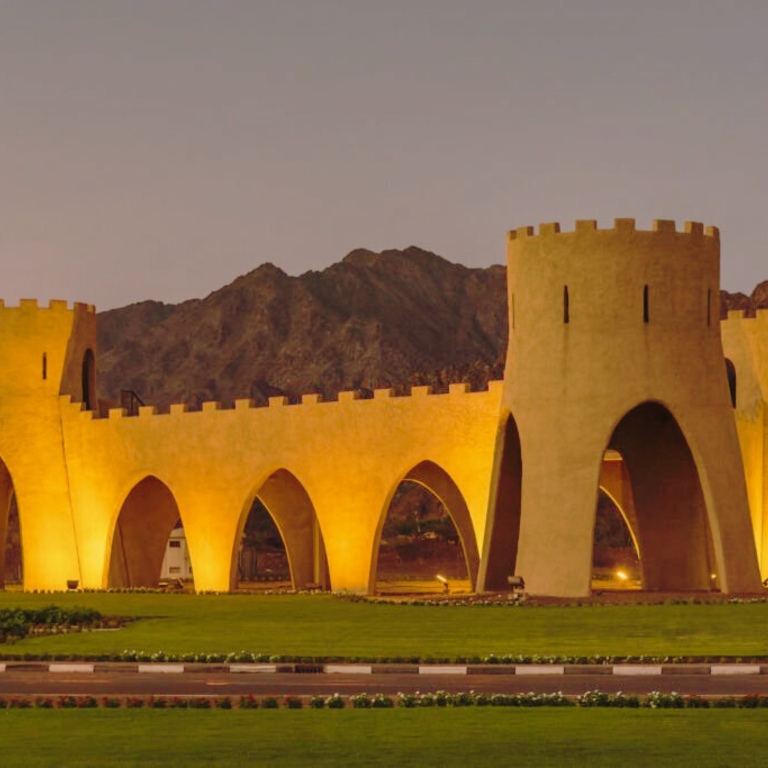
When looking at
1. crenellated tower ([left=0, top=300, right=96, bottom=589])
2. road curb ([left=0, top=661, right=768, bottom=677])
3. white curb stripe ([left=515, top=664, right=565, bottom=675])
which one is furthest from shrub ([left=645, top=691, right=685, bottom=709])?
crenellated tower ([left=0, top=300, right=96, bottom=589])

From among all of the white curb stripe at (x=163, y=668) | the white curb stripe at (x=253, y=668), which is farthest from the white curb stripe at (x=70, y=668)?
the white curb stripe at (x=253, y=668)

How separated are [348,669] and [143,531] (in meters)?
31.1

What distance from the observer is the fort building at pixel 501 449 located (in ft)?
122

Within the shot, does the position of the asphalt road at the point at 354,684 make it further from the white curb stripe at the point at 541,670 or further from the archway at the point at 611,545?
the archway at the point at 611,545

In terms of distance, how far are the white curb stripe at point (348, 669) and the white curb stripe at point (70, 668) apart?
10.9 ft

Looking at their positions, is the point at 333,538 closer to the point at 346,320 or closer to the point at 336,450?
the point at 336,450

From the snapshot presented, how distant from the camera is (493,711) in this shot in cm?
1673

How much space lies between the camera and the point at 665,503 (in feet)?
137

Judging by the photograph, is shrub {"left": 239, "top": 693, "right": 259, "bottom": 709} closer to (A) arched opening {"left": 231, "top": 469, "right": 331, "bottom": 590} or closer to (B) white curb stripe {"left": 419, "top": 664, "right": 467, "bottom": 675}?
(B) white curb stripe {"left": 419, "top": 664, "right": 467, "bottom": 675}

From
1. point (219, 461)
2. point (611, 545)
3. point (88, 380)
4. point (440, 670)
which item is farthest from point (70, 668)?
point (611, 545)

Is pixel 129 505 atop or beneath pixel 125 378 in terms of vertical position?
beneath

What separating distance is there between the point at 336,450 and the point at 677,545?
8.91m

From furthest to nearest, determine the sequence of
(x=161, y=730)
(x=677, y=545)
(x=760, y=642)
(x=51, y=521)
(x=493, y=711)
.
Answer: (x=51, y=521), (x=677, y=545), (x=760, y=642), (x=493, y=711), (x=161, y=730)

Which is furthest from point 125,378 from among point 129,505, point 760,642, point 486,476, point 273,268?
point 760,642
